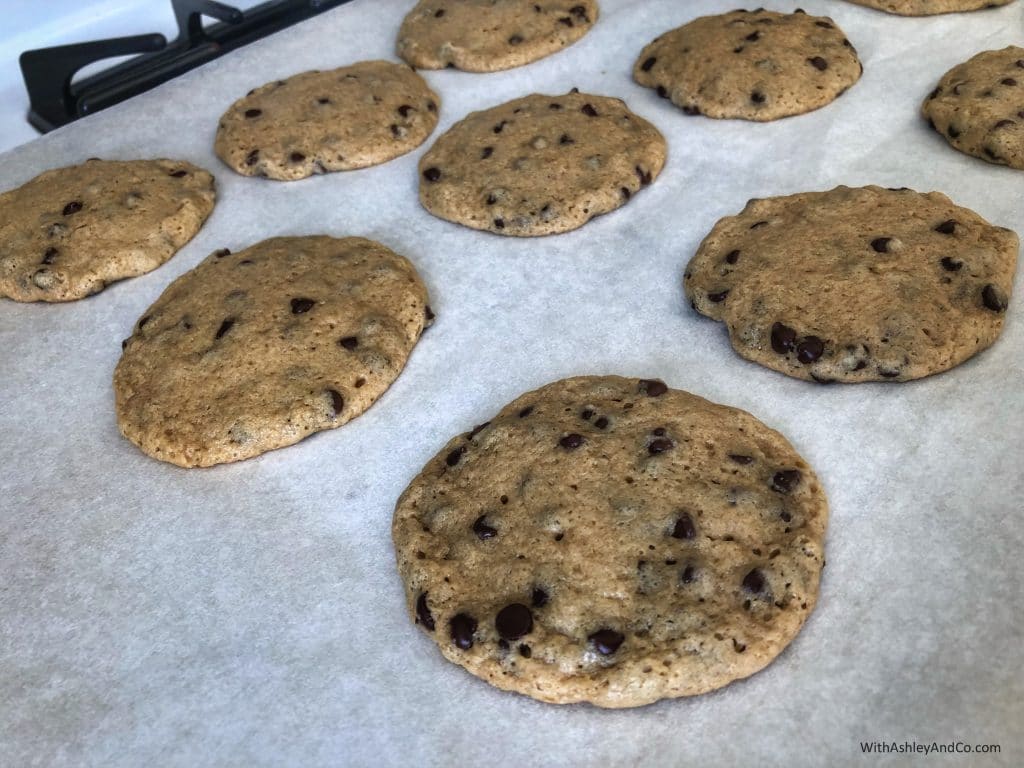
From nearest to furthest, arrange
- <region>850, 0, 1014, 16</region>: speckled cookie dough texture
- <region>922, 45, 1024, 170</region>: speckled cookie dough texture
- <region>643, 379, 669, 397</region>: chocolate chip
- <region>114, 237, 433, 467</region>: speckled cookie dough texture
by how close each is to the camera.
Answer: <region>643, 379, 669, 397</region>: chocolate chip → <region>114, 237, 433, 467</region>: speckled cookie dough texture → <region>922, 45, 1024, 170</region>: speckled cookie dough texture → <region>850, 0, 1014, 16</region>: speckled cookie dough texture

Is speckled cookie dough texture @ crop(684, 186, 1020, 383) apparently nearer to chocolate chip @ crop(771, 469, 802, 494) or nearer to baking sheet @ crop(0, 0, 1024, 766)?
baking sheet @ crop(0, 0, 1024, 766)

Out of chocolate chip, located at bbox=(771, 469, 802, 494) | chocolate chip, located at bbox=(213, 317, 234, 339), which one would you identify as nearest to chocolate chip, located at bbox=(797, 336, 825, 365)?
chocolate chip, located at bbox=(771, 469, 802, 494)

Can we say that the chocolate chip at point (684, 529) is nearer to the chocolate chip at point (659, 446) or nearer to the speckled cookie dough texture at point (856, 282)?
the chocolate chip at point (659, 446)

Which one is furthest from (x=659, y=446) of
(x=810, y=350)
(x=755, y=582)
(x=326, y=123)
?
(x=326, y=123)

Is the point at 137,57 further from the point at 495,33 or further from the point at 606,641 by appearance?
the point at 606,641

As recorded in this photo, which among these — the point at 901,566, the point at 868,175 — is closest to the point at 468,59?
the point at 868,175

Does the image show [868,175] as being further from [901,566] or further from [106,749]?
[106,749]
